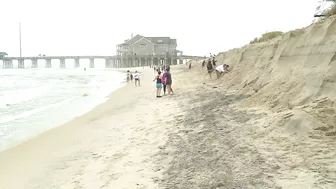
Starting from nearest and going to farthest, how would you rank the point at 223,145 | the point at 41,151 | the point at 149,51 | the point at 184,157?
the point at 184,157, the point at 223,145, the point at 41,151, the point at 149,51

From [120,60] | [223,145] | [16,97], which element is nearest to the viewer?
[223,145]

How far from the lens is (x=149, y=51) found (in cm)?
11306

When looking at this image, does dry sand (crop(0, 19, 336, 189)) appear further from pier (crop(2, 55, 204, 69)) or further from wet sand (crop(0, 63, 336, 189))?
pier (crop(2, 55, 204, 69))

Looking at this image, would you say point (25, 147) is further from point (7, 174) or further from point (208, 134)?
point (208, 134)

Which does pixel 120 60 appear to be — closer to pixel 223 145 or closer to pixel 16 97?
pixel 16 97

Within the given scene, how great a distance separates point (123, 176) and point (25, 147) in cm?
470

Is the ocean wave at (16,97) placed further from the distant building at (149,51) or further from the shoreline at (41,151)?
the distant building at (149,51)

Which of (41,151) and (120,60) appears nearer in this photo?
(41,151)

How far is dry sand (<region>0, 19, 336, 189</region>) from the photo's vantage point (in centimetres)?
516

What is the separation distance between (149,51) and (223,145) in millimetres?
107672

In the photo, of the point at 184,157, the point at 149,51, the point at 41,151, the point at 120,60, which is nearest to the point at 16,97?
the point at 41,151

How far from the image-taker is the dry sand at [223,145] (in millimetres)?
5163

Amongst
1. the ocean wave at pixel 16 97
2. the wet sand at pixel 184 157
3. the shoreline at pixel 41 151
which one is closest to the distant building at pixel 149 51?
the ocean wave at pixel 16 97

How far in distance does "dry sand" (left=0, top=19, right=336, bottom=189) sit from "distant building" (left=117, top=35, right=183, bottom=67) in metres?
98.3
